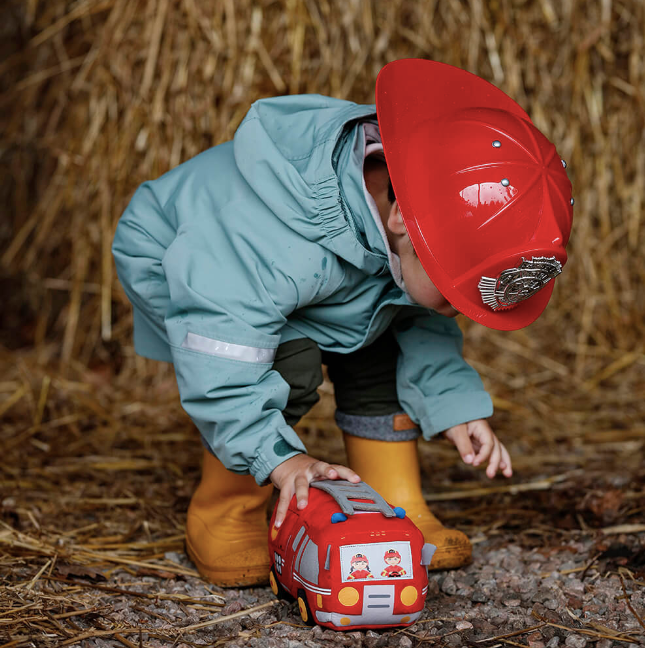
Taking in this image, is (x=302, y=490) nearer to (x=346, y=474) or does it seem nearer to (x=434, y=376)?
(x=346, y=474)

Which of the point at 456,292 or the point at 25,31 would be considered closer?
the point at 456,292

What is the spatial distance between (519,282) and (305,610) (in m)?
0.51

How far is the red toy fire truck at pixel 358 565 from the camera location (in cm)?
99

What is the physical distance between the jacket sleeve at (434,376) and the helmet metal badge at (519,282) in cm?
23

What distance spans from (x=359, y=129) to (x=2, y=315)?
1.75m

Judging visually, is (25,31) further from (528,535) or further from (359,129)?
(528,535)

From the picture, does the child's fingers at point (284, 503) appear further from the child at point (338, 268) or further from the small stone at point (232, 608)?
the small stone at point (232, 608)

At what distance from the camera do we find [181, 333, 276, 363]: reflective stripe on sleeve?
1134 mm

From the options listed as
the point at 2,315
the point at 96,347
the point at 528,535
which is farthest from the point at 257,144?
the point at 2,315

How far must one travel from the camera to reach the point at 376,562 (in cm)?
100

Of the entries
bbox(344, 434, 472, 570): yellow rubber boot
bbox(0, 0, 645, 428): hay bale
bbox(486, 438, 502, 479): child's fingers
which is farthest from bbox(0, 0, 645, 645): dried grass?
bbox(486, 438, 502, 479): child's fingers

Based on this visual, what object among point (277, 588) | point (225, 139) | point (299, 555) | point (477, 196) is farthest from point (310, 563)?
point (225, 139)

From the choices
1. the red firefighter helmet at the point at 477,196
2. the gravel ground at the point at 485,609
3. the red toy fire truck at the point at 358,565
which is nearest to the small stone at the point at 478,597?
the gravel ground at the point at 485,609

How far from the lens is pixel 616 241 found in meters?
2.40
